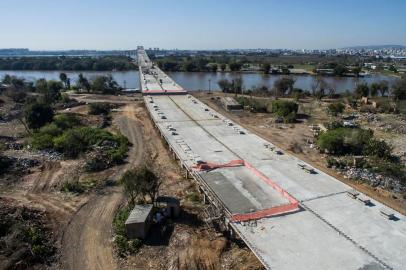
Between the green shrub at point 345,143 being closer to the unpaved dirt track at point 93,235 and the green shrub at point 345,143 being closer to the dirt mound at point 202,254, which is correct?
Result: the dirt mound at point 202,254

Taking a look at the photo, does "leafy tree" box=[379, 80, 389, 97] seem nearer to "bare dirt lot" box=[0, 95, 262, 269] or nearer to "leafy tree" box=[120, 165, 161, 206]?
"bare dirt lot" box=[0, 95, 262, 269]

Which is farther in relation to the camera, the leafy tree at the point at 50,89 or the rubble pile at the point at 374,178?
the leafy tree at the point at 50,89

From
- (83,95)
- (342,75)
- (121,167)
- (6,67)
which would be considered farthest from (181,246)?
(6,67)

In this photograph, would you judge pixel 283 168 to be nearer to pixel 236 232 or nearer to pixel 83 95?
pixel 236 232

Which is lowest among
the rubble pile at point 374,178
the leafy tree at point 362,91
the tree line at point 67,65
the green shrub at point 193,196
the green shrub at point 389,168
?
the green shrub at point 193,196

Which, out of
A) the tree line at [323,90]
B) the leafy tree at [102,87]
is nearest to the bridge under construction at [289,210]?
the tree line at [323,90]

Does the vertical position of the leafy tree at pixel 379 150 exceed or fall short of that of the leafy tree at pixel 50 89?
it falls short

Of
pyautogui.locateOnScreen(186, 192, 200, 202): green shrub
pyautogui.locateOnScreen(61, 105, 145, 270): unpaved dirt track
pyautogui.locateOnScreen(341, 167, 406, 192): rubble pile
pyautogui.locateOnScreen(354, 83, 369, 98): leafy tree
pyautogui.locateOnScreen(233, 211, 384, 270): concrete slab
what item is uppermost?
pyautogui.locateOnScreen(354, 83, 369, 98): leafy tree

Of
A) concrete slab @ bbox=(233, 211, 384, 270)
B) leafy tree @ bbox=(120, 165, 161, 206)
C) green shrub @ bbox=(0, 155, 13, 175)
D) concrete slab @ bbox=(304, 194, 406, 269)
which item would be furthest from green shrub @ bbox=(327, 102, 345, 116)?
green shrub @ bbox=(0, 155, 13, 175)
